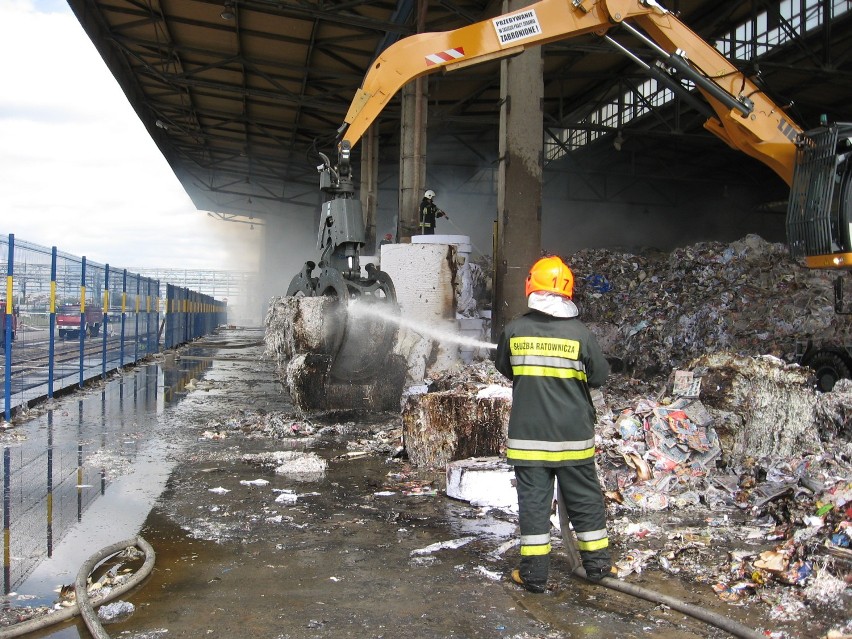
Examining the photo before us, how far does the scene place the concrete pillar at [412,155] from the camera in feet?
46.0

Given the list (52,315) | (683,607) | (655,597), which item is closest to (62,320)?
(52,315)

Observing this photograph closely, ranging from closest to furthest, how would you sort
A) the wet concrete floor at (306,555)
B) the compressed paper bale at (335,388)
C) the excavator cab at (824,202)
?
the wet concrete floor at (306,555) → the excavator cab at (824,202) → the compressed paper bale at (335,388)

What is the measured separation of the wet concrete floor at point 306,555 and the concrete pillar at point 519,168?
12.7 ft

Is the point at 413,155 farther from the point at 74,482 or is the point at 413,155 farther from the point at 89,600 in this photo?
the point at 89,600

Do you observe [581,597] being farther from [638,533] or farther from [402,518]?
[402,518]

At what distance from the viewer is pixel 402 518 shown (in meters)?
4.72

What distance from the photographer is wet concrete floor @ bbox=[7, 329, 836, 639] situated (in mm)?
3133

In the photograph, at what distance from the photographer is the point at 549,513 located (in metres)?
3.61

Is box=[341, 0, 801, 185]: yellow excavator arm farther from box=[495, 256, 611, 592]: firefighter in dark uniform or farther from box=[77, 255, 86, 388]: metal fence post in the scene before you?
box=[77, 255, 86, 388]: metal fence post

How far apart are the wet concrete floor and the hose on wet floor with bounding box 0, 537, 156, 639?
5 cm

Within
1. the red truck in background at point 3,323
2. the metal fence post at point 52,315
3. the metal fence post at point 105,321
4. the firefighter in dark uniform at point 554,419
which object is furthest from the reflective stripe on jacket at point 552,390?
the metal fence post at point 105,321

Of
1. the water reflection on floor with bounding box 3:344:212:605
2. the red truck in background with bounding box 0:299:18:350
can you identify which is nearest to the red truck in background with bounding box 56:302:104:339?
the water reflection on floor with bounding box 3:344:212:605

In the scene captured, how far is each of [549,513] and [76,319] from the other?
9277 mm

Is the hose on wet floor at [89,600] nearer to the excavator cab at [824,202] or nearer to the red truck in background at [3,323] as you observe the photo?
the red truck in background at [3,323]
